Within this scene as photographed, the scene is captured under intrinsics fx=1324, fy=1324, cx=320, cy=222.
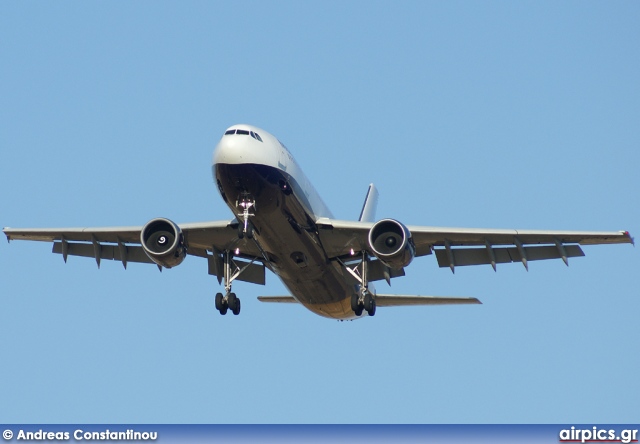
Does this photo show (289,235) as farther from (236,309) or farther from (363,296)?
(363,296)

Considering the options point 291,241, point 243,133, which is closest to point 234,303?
point 291,241

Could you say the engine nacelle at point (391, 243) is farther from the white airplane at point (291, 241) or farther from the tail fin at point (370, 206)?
the tail fin at point (370, 206)

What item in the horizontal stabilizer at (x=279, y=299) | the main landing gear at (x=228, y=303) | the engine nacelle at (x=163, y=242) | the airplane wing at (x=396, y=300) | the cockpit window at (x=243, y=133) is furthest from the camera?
the horizontal stabilizer at (x=279, y=299)

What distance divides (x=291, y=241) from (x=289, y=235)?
17.0 inches

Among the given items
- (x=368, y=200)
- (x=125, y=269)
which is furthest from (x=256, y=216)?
(x=368, y=200)

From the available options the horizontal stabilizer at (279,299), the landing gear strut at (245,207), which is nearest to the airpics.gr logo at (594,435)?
the landing gear strut at (245,207)

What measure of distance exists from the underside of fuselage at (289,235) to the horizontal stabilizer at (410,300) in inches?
78.2

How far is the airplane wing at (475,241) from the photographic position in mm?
45156

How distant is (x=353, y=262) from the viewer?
47219 mm

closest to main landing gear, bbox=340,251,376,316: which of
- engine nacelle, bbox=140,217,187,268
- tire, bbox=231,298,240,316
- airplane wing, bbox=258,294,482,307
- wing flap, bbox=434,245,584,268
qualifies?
wing flap, bbox=434,245,584,268

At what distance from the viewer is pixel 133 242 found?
48938 millimetres

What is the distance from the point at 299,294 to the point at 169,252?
5.91 m

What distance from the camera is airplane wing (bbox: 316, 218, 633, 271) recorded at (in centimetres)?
4516

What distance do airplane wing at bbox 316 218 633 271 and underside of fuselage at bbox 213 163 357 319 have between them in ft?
2.52
